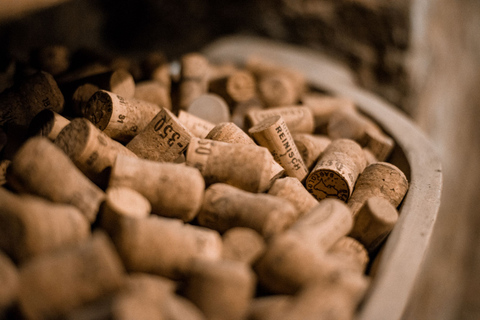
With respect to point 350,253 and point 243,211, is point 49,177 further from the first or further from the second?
point 350,253

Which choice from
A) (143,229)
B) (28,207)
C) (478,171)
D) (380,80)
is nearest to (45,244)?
(28,207)

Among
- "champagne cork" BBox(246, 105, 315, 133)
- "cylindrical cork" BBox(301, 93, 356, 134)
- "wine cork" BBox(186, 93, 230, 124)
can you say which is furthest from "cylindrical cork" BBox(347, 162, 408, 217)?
"wine cork" BBox(186, 93, 230, 124)

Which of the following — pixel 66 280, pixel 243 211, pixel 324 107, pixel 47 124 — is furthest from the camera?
pixel 324 107

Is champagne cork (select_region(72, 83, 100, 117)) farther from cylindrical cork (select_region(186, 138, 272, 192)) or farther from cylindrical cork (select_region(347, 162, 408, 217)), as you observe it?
cylindrical cork (select_region(347, 162, 408, 217))

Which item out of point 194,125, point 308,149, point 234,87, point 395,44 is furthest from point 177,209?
point 395,44

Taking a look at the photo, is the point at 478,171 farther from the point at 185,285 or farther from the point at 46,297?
the point at 46,297
